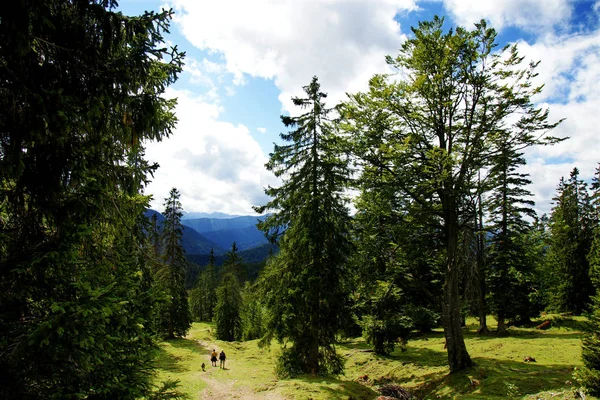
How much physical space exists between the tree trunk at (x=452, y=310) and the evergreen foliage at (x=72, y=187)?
40.7 ft

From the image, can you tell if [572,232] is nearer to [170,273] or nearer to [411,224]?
[411,224]

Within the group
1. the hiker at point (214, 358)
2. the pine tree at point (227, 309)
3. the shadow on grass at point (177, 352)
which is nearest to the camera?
the shadow on grass at point (177, 352)

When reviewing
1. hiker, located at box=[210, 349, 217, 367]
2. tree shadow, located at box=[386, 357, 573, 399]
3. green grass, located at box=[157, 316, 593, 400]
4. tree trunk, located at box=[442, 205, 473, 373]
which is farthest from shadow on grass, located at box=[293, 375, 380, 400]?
hiker, located at box=[210, 349, 217, 367]

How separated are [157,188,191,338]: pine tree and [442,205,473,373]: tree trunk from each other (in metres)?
30.9

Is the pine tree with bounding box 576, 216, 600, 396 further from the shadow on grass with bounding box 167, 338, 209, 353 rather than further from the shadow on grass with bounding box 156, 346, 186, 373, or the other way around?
the shadow on grass with bounding box 167, 338, 209, 353

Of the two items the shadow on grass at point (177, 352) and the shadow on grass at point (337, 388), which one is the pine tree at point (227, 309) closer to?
A: the shadow on grass at point (177, 352)

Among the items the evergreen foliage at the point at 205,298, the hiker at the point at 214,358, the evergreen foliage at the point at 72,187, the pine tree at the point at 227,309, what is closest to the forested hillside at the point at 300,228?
the evergreen foliage at the point at 72,187

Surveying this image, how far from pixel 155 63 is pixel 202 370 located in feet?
84.7

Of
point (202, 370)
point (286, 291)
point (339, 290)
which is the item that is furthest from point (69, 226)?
point (202, 370)

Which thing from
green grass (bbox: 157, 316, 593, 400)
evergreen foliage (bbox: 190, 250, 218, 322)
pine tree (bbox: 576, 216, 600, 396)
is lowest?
evergreen foliage (bbox: 190, 250, 218, 322)

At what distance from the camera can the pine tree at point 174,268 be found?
37188 mm

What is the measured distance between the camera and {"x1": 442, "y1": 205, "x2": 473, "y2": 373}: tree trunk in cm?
1376

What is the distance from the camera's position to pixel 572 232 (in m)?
37.5

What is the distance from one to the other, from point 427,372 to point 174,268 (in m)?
29.9
